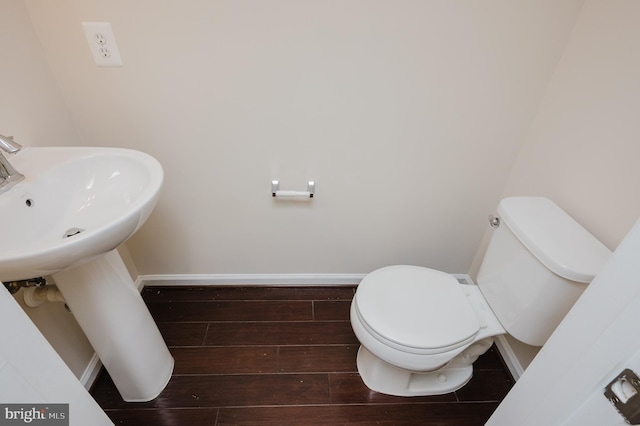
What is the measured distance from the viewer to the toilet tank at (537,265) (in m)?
0.88

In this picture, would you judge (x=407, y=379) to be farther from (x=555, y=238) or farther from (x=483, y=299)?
(x=555, y=238)

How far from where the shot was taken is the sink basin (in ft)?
2.06

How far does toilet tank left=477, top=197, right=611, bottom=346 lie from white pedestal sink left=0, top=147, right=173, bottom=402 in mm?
1106

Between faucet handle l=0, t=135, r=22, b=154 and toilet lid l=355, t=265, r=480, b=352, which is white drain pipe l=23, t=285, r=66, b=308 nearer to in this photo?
faucet handle l=0, t=135, r=22, b=154

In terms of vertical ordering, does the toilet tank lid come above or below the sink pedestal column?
above

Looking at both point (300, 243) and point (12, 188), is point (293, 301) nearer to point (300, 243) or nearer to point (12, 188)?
point (300, 243)

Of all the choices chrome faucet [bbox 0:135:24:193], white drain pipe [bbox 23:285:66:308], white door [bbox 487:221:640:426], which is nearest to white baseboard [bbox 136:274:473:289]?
white drain pipe [bbox 23:285:66:308]

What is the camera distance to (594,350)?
0.47m

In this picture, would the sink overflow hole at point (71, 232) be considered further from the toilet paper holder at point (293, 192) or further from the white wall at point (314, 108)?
the toilet paper holder at point (293, 192)

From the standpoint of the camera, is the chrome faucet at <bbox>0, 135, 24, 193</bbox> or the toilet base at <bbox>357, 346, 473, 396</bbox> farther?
the toilet base at <bbox>357, 346, 473, 396</bbox>

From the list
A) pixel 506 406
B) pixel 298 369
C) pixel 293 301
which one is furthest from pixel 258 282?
pixel 506 406

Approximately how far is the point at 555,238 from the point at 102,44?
158 cm

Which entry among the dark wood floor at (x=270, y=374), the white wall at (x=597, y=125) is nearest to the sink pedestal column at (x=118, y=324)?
the dark wood floor at (x=270, y=374)

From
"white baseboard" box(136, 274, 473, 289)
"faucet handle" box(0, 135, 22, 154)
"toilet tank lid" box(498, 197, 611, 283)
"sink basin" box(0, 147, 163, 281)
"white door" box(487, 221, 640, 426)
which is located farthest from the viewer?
"white baseboard" box(136, 274, 473, 289)
